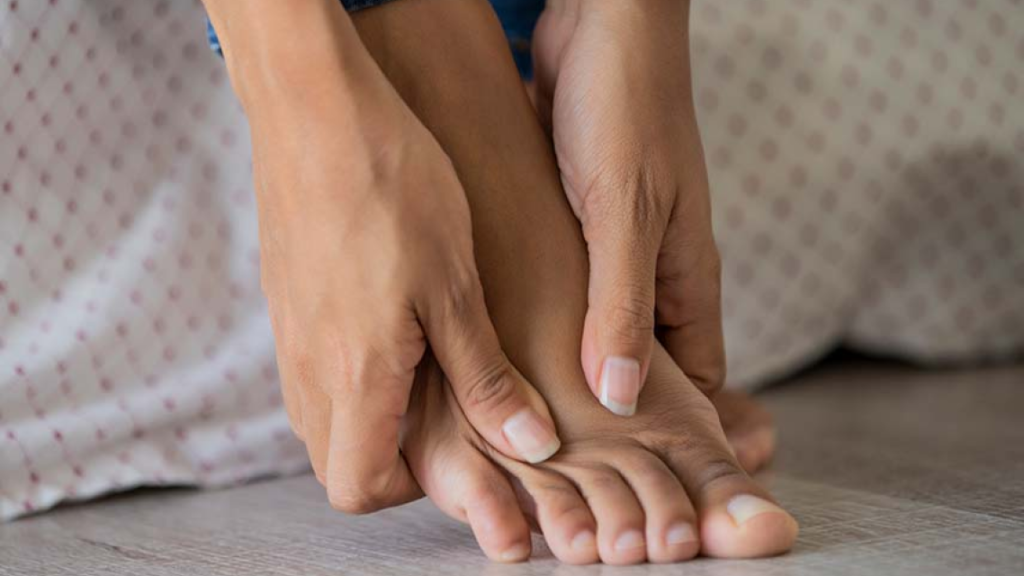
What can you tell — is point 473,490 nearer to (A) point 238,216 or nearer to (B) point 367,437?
(B) point 367,437

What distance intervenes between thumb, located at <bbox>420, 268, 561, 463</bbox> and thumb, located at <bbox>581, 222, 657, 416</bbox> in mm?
42

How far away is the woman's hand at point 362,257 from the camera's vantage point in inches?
23.9

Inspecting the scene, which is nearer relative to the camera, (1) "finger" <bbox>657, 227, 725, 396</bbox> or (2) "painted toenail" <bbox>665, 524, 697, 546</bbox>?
(2) "painted toenail" <bbox>665, 524, 697, 546</bbox>

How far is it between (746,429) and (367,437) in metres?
0.35

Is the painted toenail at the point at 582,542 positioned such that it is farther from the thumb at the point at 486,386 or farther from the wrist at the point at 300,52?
the wrist at the point at 300,52

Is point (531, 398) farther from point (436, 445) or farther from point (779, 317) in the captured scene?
point (779, 317)

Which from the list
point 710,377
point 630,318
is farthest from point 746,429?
point 630,318

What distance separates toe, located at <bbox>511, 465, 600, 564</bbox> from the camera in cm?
61

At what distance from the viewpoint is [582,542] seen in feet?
2.00

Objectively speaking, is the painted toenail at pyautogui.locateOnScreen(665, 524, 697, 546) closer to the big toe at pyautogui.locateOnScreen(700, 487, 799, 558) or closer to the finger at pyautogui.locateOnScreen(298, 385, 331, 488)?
the big toe at pyautogui.locateOnScreen(700, 487, 799, 558)

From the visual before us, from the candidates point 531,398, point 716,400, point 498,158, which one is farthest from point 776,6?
point 531,398

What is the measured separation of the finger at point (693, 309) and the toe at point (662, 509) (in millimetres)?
144

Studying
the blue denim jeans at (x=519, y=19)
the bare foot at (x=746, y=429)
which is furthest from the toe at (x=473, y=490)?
the blue denim jeans at (x=519, y=19)

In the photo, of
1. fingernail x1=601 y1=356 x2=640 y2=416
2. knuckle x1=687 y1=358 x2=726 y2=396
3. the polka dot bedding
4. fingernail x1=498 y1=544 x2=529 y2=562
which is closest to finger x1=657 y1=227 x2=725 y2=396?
knuckle x1=687 y1=358 x2=726 y2=396
